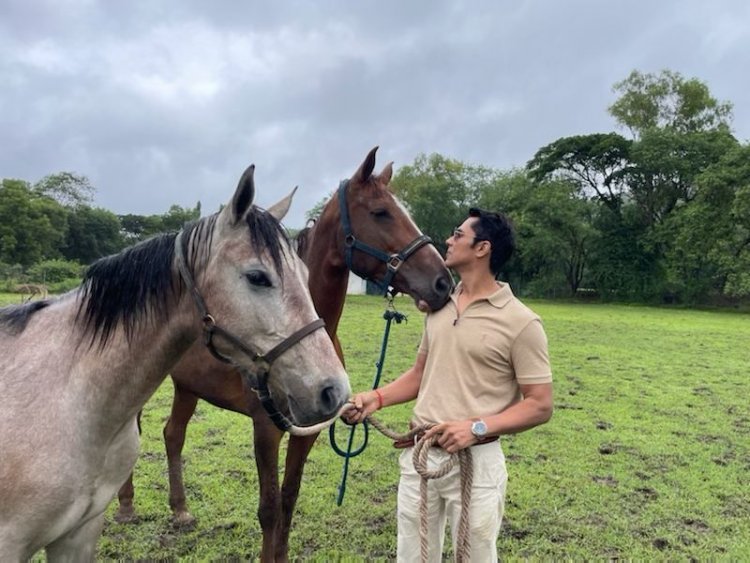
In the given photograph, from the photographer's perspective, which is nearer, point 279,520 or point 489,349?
point 489,349

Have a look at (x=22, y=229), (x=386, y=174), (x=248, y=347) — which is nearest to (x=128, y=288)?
(x=248, y=347)

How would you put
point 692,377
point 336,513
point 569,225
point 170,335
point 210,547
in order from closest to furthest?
point 170,335, point 210,547, point 336,513, point 692,377, point 569,225

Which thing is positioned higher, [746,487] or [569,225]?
[569,225]

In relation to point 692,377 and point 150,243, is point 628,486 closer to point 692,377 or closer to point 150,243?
point 150,243

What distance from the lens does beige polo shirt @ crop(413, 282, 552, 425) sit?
81.4 inches

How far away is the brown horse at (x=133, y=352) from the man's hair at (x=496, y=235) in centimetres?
79

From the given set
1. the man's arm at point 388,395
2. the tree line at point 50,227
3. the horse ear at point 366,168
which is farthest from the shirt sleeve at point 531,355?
the tree line at point 50,227

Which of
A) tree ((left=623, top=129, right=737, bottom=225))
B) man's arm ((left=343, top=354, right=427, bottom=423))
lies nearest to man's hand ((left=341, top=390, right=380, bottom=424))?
man's arm ((left=343, top=354, right=427, bottom=423))

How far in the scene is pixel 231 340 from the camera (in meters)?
1.76

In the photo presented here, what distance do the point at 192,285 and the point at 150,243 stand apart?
0.31 metres

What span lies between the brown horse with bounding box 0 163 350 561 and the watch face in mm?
564

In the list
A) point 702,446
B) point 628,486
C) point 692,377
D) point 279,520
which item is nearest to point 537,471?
point 628,486

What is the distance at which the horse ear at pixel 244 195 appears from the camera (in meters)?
1.72

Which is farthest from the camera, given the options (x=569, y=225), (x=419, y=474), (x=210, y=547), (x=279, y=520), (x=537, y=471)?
(x=569, y=225)
